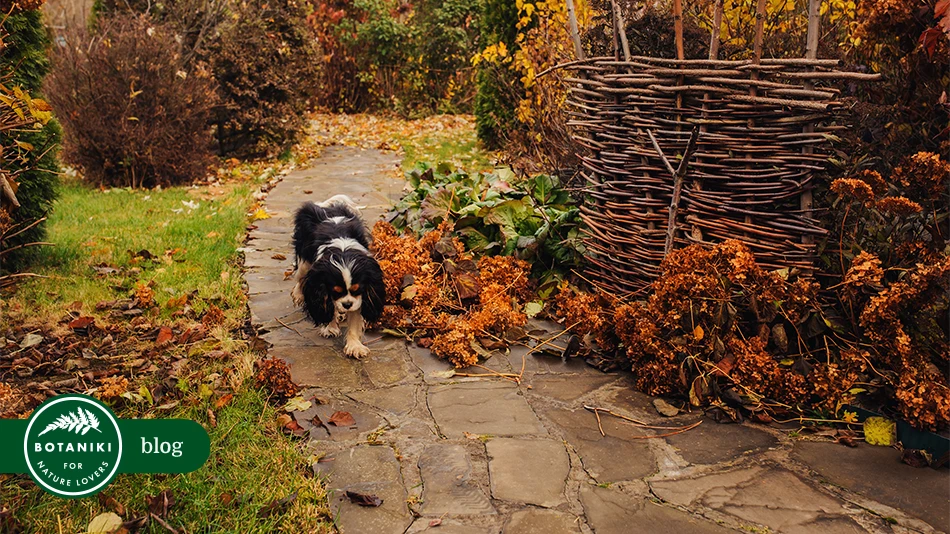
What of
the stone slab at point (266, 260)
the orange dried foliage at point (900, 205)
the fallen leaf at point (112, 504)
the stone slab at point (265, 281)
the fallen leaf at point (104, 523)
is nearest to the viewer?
the fallen leaf at point (104, 523)

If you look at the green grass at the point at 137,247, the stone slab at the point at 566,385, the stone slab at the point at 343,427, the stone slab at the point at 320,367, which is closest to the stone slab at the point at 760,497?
the stone slab at the point at 566,385

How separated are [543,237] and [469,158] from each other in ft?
16.4

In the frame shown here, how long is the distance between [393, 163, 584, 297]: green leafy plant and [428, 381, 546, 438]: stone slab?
1.27 m

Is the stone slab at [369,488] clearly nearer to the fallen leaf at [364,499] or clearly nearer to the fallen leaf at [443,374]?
the fallen leaf at [364,499]

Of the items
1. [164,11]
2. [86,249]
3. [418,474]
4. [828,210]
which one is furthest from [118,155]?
[828,210]

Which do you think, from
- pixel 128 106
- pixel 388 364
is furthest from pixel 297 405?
pixel 128 106

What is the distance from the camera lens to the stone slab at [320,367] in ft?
11.5

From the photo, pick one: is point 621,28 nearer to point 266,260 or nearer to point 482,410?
point 482,410

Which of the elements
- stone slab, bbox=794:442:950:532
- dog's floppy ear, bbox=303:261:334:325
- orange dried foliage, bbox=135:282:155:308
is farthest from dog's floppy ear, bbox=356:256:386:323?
stone slab, bbox=794:442:950:532

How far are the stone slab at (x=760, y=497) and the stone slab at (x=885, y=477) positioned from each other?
158 millimetres

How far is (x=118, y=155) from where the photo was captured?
7.74m

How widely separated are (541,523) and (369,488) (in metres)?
0.61

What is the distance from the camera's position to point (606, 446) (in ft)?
9.62

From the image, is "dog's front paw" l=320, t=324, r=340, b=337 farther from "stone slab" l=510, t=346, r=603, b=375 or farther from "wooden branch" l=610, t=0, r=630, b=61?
"wooden branch" l=610, t=0, r=630, b=61
